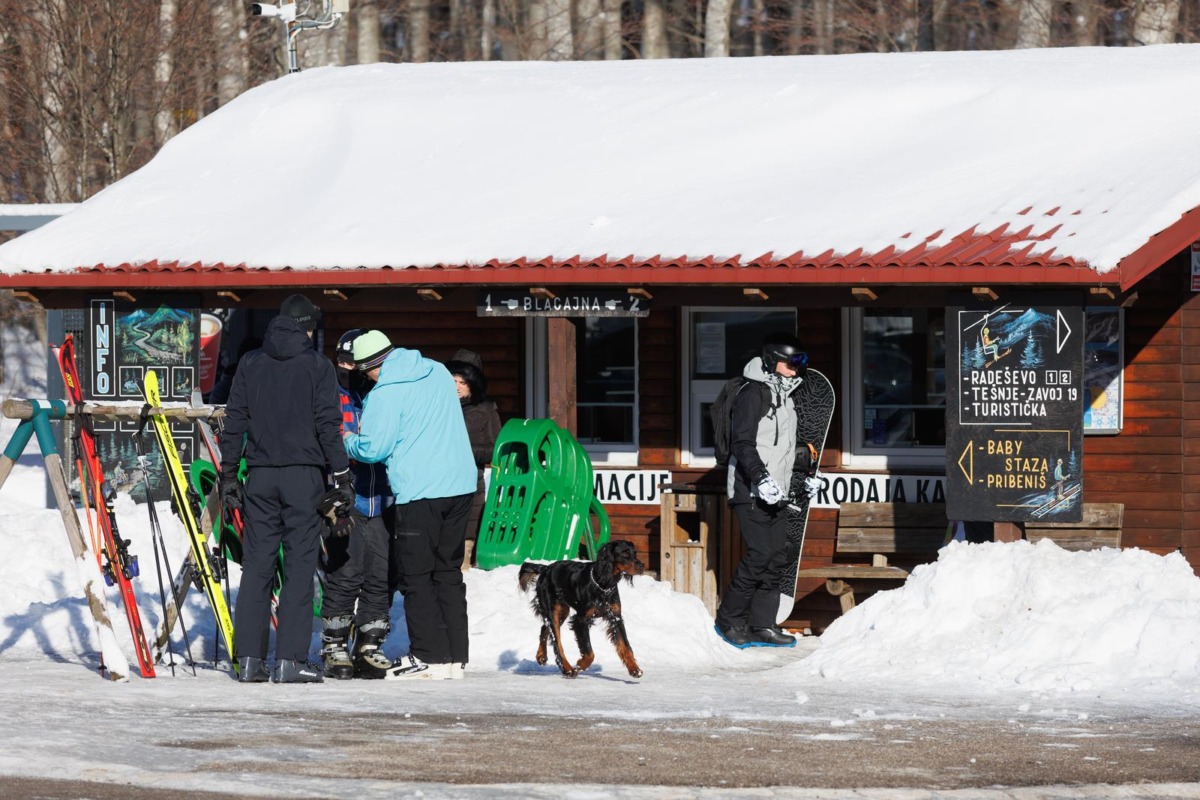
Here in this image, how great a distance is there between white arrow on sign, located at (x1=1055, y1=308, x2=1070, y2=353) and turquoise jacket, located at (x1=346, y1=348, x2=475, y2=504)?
3.70 meters

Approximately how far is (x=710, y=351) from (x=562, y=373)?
1385 mm

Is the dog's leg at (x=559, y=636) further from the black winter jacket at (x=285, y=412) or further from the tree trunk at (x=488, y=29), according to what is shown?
the tree trunk at (x=488, y=29)

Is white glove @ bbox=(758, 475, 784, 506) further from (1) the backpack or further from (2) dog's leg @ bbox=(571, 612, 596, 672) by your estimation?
(2) dog's leg @ bbox=(571, 612, 596, 672)

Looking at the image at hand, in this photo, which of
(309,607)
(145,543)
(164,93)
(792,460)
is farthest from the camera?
(164,93)

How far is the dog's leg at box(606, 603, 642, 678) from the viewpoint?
967 cm

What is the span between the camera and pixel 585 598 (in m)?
9.73

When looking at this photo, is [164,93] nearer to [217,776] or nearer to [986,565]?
[986,565]

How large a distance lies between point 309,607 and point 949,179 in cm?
525

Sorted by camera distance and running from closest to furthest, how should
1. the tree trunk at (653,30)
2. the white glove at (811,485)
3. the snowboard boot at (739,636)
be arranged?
the snowboard boot at (739,636)
the white glove at (811,485)
the tree trunk at (653,30)

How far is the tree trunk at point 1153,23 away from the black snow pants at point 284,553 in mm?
24845

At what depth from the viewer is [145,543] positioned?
1430cm

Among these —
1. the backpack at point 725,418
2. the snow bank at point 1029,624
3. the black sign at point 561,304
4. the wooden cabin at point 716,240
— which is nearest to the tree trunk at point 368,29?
the wooden cabin at point 716,240

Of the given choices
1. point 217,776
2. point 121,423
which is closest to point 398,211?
point 121,423

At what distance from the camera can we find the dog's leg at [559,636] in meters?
9.83
